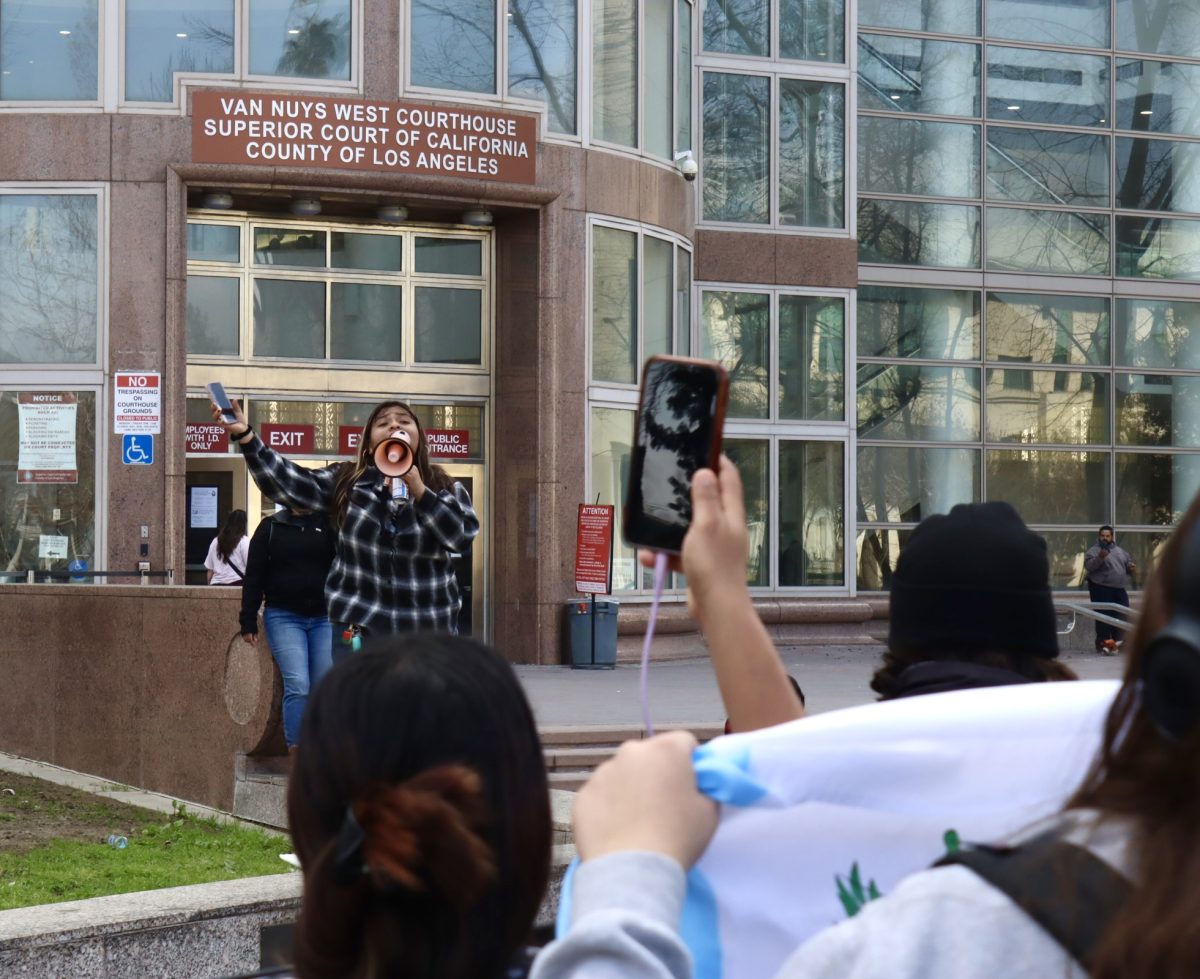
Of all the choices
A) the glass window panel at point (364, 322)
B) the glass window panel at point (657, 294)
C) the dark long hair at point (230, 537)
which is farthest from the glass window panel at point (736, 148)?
the dark long hair at point (230, 537)

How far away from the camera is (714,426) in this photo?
1.96 metres

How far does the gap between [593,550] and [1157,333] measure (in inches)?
514

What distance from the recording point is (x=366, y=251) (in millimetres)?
19156

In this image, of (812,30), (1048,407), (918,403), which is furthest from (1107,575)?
(812,30)

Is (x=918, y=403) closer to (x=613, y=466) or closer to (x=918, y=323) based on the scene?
(x=918, y=323)

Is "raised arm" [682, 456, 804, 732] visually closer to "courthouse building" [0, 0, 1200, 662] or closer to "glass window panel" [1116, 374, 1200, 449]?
"courthouse building" [0, 0, 1200, 662]

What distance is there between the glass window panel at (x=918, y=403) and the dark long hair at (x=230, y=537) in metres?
12.1

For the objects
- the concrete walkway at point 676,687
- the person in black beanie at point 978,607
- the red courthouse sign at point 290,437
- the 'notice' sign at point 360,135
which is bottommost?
the concrete walkway at point 676,687

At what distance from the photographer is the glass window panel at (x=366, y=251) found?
751 inches

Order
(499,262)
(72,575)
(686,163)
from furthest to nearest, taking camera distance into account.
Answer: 1. (686,163)
2. (499,262)
3. (72,575)

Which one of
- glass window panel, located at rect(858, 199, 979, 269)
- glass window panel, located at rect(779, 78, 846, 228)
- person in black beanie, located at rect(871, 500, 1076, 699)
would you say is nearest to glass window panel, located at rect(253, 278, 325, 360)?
glass window panel, located at rect(779, 78, 846, 228)

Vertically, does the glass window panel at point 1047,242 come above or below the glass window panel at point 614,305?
above

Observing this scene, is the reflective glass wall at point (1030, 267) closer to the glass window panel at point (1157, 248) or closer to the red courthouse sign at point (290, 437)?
the glass window panel at point (1157, 248)

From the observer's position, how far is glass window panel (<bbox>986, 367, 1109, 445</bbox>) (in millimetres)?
26062
